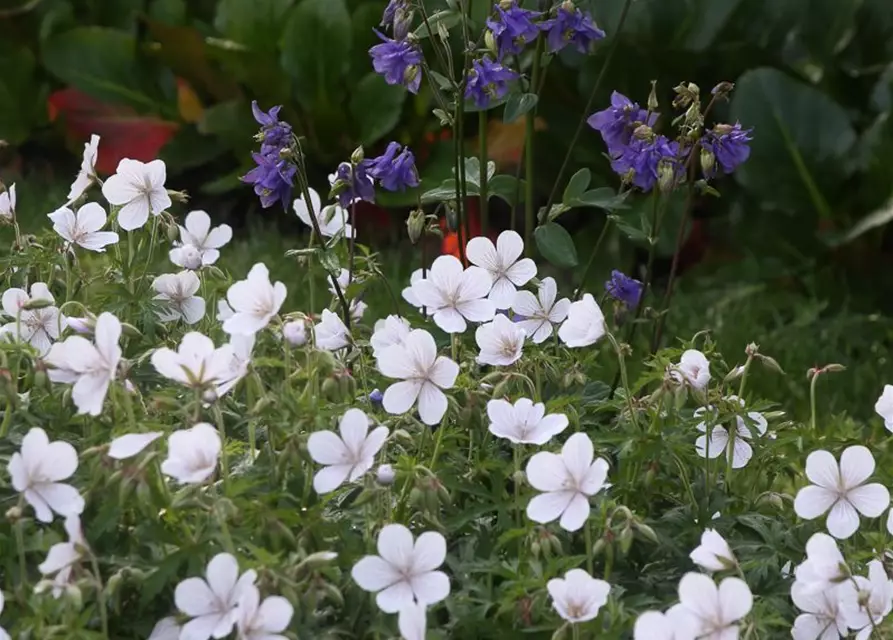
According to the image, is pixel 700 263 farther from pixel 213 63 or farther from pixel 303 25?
pixel 213 63

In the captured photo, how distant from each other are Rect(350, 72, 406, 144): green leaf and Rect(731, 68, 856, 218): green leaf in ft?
3.02

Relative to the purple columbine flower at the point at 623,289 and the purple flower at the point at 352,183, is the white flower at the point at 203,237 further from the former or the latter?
the purple columbine flower at the point at 623,289

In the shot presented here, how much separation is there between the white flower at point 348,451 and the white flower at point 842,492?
1.50ft

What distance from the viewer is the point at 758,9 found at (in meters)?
4.05

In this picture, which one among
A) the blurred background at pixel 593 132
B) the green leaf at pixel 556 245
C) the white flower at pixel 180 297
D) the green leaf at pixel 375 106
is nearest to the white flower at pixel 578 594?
the white flower at pixel 180 297

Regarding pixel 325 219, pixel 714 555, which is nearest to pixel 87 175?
pixel 325 219

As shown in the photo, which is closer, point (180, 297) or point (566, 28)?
point (180, 297)

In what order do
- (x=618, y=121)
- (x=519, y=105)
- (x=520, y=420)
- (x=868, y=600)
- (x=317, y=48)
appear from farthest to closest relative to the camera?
(x=317, y=48), (x=519, y=105), (x=618, y=121), (x=520, y=420), (x=868, y=600)

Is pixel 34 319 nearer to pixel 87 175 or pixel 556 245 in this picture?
pixel 87 175

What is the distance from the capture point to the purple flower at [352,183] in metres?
1.91

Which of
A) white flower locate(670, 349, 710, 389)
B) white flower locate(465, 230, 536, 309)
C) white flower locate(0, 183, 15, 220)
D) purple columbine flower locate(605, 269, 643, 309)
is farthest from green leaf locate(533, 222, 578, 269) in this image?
white flower locate(0, 183, 15, 220)

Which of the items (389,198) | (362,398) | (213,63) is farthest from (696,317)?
(362,398)

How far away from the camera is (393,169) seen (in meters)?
1.97

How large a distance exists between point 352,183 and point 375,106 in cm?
220
